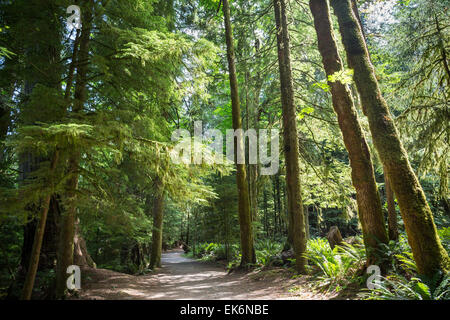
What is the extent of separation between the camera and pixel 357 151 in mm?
4992

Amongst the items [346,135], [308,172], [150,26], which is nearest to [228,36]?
[150,26]

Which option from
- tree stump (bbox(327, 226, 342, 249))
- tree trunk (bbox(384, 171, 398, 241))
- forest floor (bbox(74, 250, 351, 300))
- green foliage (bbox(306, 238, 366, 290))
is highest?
tree trunk (bbox(384, 171, 398, 241))

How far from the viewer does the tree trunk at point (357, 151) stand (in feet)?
15.6

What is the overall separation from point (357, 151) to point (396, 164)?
3.56 ft

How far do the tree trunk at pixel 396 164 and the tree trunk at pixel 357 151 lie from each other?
494 millimetres

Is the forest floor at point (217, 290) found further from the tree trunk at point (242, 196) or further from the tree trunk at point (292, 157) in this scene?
the tree trunk at point (242, 196)

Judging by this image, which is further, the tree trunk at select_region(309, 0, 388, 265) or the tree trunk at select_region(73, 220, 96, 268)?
the tree trunk at select_region(73, 220, 96, 268)

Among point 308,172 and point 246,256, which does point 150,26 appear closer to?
point 308,172

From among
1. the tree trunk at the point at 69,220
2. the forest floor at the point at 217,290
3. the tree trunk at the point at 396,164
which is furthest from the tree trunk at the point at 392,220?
the tree trunk at the point at 69,220

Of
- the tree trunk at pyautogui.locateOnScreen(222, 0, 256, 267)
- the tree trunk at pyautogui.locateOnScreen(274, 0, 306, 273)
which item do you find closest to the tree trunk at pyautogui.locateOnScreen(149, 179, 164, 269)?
the tree trunk at pyautogui.locateOnScreen(222, 0, 256, 267)

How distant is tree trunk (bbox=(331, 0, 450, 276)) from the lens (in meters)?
3.53

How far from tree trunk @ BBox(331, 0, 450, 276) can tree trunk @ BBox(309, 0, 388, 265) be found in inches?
19.5

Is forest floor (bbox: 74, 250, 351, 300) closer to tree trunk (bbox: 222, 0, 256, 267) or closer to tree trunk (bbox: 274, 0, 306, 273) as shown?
tree trunk (bbox: 274, 0, 306, 273)

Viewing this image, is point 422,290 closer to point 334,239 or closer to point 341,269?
Result: point 341,269
